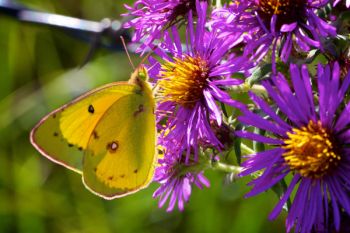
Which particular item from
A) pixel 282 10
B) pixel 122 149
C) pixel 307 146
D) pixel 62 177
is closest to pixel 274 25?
pixel 282 10

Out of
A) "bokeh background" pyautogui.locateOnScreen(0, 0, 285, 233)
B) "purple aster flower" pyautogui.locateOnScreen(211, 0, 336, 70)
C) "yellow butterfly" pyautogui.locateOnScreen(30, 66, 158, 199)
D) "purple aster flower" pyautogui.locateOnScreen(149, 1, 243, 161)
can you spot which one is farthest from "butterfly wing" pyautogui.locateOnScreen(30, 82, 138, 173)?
"bokeh background" pyautogui.locateOnScreen(0, 0, 285, 233)

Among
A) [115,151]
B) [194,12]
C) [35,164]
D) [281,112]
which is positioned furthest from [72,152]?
[35,164]

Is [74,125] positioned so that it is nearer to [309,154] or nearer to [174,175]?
[174,175]

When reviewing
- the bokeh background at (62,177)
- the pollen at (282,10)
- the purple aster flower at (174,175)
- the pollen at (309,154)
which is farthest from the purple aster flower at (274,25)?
the bokeh background at (62,177)

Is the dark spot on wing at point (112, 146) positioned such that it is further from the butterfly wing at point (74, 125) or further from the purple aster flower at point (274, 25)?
the purple aster flower at point (274, 25)

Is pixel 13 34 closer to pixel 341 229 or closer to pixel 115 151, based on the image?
pixel 115 151
